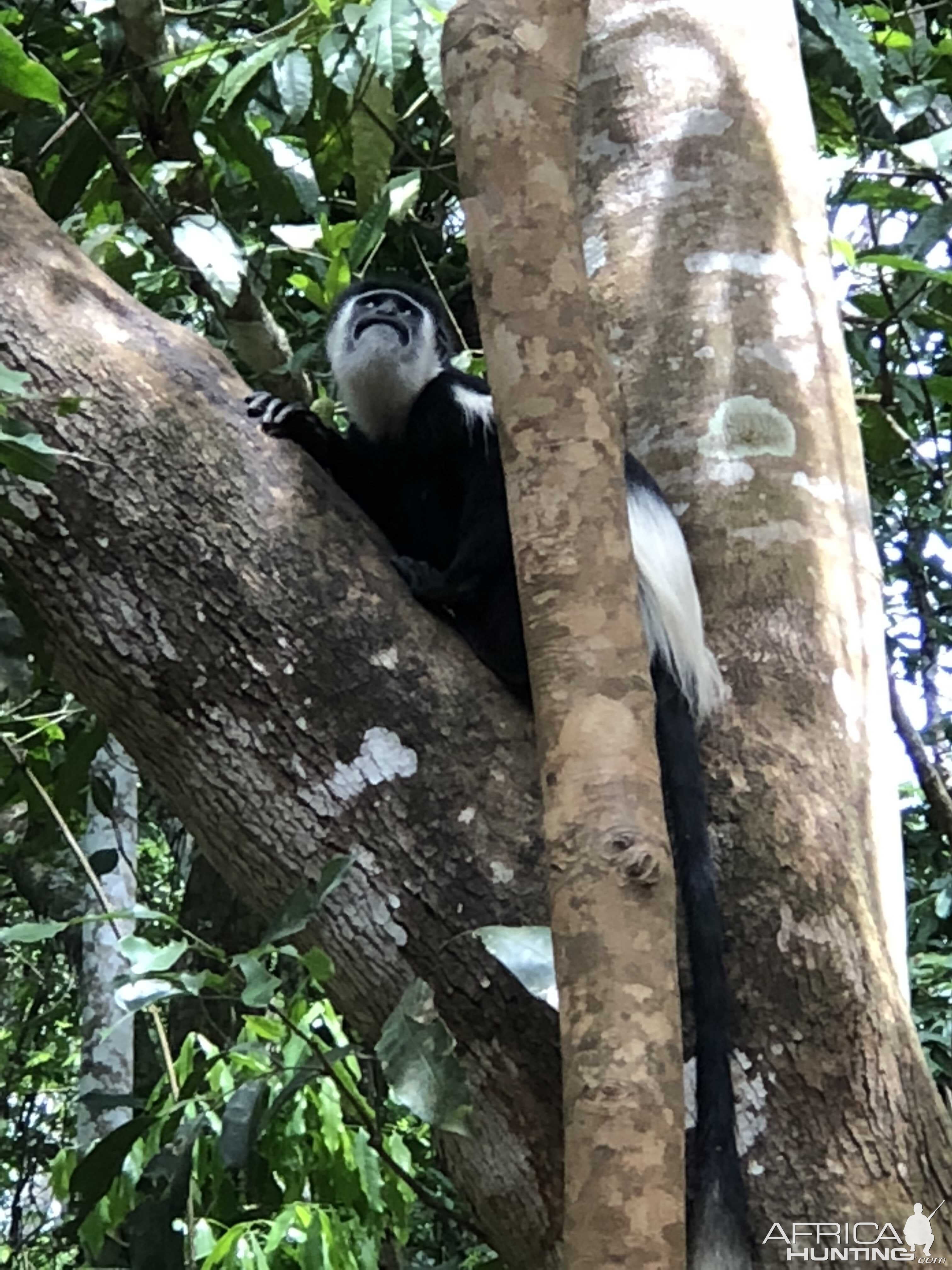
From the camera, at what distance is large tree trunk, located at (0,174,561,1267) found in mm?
1040

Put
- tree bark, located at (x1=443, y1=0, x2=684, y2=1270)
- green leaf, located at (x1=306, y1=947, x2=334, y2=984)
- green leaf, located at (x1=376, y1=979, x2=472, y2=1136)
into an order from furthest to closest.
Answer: green leaf, located at (x1=306, y1=947, x2=334, y2=984)
green leaf, located at (x1=376, y1=979, x2=472, y2=1136)
tree bark, located at (x1=443, y1=0, x2=684, y2=1270)

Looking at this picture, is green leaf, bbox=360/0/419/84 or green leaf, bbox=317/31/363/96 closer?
green leaf, bbox=360/0/419/84

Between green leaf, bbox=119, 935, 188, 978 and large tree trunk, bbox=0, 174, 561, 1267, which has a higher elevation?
large tree trunk, bbox=0, 174, 561, 1267

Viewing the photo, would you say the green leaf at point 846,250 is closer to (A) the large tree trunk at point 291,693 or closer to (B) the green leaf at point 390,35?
(B) the green leaf at point 390,35

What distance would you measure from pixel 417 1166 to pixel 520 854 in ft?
3.96

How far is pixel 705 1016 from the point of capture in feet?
3.34

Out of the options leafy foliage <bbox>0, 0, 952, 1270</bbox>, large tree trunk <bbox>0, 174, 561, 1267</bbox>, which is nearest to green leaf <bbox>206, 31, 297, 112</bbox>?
leafy foliage <bbox>0, 0, 952, 1270</bbox>

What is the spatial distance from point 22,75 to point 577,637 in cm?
100

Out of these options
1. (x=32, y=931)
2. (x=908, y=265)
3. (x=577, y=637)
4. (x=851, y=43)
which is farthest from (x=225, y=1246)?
(x=851, y=43)

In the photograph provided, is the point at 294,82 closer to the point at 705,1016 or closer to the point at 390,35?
the point at 390,35

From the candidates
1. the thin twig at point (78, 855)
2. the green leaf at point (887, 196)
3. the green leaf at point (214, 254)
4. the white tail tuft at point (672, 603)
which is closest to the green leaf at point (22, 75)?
the green leaf at point (214, 254)

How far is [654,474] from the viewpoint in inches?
56.9

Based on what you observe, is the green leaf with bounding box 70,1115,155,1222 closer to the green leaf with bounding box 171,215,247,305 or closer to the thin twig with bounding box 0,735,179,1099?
the thin twig with bounding box 0,735,179,1099

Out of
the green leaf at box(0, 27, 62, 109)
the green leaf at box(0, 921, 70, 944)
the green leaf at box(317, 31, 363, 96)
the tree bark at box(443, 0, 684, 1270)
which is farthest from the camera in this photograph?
the green leaf at box(317, 31, 363, 96)
